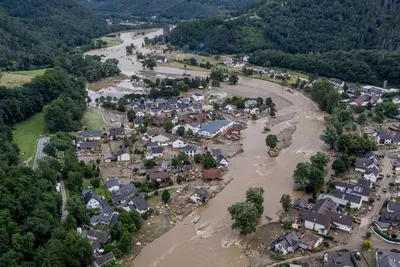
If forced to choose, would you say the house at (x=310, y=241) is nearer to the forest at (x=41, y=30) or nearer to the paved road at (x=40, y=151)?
the paved road at (x=40, y=151)

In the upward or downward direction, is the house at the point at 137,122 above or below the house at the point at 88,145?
below

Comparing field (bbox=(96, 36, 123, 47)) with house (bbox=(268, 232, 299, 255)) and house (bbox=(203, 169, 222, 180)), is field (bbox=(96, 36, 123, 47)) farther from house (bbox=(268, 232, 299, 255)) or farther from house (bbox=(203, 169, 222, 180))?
house (bbox=(268, 232, 299, 255))

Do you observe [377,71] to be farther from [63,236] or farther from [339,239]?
[63,236]

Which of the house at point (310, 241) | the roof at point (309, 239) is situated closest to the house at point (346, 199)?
the house at point (310, 241)

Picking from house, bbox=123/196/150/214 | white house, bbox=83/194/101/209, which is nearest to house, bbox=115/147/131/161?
white house, bbox=83/194/101/209

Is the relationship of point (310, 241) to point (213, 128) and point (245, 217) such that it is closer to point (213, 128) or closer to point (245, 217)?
point (245, 217)
